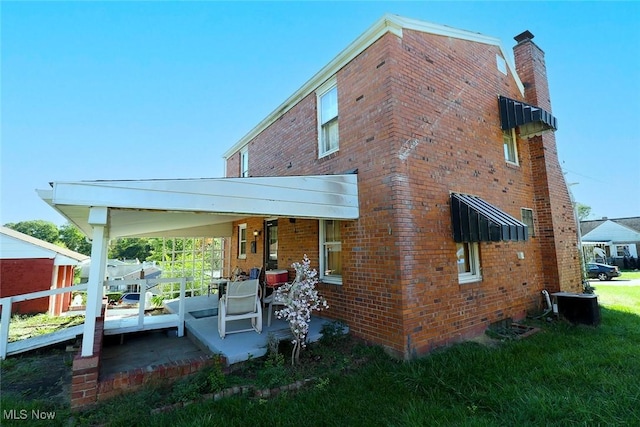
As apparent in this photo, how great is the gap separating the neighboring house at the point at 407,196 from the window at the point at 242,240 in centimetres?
307

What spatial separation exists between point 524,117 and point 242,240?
10.3 meters

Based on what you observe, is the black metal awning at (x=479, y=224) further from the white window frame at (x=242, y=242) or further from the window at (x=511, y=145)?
the white window frame at (x=242, y=242)

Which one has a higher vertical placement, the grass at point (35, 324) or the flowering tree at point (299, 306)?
the flowering tree at point (299, 306)

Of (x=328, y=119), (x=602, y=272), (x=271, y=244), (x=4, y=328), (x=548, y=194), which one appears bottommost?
(x=602, y=272)

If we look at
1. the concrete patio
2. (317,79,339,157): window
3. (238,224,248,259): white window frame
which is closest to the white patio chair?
the concrete patio

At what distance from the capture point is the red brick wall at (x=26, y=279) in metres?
11.4

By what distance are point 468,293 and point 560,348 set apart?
1861mm

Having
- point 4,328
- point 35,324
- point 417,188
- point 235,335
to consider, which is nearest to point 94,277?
point 235,335

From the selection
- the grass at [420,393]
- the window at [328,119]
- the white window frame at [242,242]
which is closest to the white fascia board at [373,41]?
the window at [328,119]

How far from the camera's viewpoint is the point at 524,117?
7.64 metres

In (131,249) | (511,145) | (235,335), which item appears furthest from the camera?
(131,249)

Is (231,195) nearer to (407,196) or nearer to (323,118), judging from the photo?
(407,196)

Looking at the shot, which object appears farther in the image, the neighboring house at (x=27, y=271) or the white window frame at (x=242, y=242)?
the white window frame at (x=242, y=242)

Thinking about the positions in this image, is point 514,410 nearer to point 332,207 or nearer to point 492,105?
point 332,207
